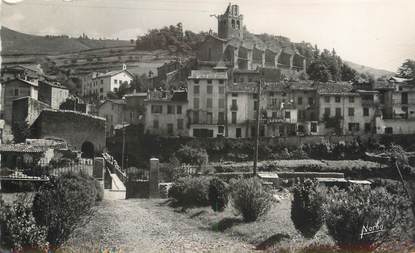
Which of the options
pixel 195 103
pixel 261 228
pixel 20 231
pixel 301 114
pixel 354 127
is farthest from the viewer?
pixel 301 114

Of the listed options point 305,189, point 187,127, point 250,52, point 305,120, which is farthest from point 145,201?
point 250,52

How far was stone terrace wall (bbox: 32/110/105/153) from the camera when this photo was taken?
18234 millimetres

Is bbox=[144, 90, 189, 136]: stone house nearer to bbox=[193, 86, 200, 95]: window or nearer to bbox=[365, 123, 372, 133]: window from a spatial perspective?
bbox=[193, 86, 200, 95]: window

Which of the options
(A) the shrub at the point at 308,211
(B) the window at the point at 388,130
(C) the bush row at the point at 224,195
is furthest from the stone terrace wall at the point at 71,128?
(B) the window at the point at 388,130

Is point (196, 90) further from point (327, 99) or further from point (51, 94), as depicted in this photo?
point (327, 99)

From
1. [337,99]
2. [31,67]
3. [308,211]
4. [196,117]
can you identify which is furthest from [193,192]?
[337,99]

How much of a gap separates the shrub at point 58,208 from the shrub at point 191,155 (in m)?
11.3

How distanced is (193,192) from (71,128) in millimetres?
8629

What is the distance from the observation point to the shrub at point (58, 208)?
7.93m

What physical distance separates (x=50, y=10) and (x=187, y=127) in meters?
13.0

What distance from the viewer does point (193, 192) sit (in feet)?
39.8

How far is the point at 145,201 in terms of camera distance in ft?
42.5

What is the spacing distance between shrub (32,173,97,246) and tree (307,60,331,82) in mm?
29995

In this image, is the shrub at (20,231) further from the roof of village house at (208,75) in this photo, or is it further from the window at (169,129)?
the roof of village house at (208,75)
